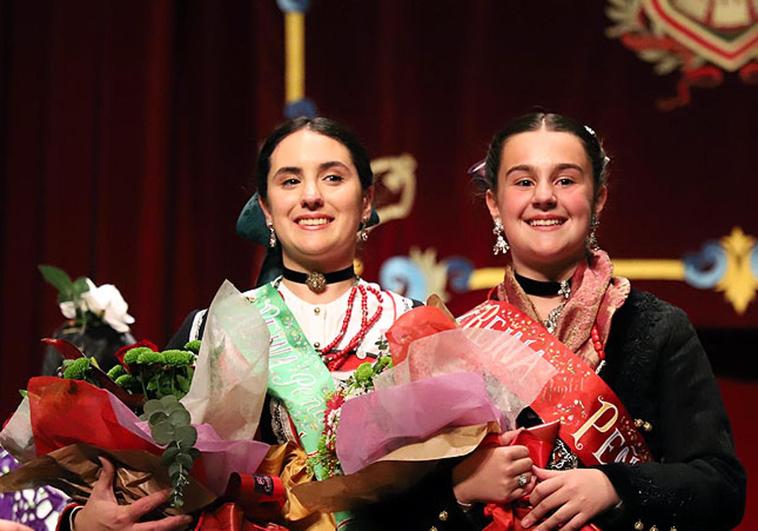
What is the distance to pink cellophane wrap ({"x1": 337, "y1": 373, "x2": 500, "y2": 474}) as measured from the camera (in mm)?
1675

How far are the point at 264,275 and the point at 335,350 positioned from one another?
0.88ft

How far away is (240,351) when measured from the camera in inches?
70.6

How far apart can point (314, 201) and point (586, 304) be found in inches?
19.2

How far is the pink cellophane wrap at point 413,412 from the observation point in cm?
167

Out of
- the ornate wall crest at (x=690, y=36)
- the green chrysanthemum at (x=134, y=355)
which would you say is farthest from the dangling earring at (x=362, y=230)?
the ornate wall crest at (x=690, y=36)

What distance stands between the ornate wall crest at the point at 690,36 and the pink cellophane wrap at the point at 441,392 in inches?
69.9

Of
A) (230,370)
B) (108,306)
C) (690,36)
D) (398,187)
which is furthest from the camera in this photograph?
(398,187)

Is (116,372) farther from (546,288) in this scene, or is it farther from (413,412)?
(546,288)

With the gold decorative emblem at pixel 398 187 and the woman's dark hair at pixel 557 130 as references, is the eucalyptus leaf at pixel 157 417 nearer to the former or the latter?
the woman's dark hair at pixel 557 130

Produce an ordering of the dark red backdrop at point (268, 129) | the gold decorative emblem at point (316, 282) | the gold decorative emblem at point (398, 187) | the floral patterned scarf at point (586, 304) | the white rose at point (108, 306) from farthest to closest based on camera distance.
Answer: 1. the gold decorative emblem at point (398, 187)
2. the dark red backdrop at point (268, 129)
3. the white rose at point (108, 306)
4. the gold decorative emblem at point (316, 282)
5. the floral patterned scarf at point (586, 304)

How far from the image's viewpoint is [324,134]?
219 cm

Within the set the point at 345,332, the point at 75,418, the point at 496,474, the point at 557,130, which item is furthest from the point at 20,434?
the point at 557,130

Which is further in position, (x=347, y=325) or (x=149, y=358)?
(x=347, y=325)

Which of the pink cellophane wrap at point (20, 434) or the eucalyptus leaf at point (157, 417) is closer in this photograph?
the eucalyptus leaf at point (157, 417)
